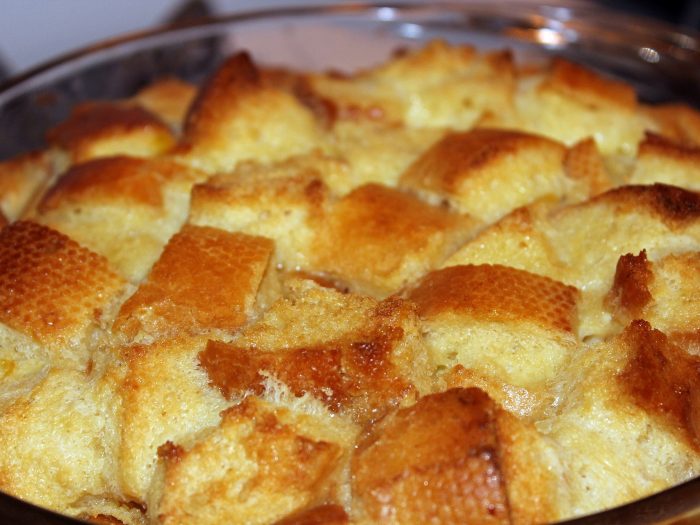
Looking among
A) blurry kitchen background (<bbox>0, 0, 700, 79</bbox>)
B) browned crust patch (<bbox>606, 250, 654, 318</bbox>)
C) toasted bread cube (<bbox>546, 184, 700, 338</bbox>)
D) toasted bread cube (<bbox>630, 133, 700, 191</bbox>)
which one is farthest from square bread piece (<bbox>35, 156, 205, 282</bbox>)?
blurry kitchen background (<bbox>0, 0, 700, 79</bbox>)

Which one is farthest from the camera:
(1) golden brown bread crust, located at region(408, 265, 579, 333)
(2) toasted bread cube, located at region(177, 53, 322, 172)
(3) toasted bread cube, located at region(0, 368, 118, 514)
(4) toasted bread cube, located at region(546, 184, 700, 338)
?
(2) toasted bread cube, located at region(177, 53, 322, 172)

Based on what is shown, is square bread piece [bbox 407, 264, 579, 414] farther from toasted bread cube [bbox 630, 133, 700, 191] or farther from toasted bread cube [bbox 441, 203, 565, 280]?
toasted bread cube [bbox 630, 133, 700, 191]

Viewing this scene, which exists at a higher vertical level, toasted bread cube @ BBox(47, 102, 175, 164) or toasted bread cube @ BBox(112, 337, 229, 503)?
toasted bread cube @ BBox(47, 102, 175, 164)

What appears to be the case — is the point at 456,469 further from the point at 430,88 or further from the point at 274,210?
the point at 430,88

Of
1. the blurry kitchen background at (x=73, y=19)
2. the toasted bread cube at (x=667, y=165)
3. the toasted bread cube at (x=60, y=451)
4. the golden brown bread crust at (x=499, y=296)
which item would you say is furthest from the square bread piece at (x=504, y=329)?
the blurry kitchen background at (x=73, y=19)

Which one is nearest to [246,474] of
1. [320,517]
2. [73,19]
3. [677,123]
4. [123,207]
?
[320,517]

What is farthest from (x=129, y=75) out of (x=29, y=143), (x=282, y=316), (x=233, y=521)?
(x=233, y=521)

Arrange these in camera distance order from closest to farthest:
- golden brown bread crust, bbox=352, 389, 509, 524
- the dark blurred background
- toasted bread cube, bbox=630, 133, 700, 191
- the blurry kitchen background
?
golden brown bread crust, bbox=352, 389, 509, 524
toasted bread cube, bbox=630, 133, 700, 191
the blurry kitchen background
the dark blurred background
